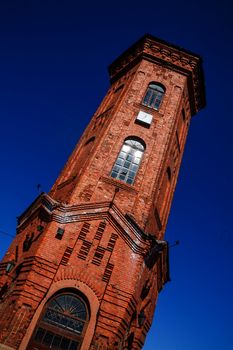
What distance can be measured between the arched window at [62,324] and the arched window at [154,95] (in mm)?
10321

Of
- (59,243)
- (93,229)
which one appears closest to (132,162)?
(93,229)

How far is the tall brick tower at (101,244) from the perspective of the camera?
29.2ft

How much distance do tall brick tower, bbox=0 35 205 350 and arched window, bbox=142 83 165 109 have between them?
141 mm

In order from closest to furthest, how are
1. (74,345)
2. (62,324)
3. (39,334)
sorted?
(39,334) < (74,345) < (62,324)

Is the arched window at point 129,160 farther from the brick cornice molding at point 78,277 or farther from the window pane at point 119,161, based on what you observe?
the brick cornice molding at point 78,277

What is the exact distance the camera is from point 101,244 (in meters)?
10.3

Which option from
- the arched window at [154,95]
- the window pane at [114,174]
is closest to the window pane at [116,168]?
the window pane at [114,174]

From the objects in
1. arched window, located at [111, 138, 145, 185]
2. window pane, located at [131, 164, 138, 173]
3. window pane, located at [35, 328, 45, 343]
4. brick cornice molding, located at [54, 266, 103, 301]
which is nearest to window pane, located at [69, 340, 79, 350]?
window pane, located at [35, 328, 45, 343]

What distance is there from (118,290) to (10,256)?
15.2ft

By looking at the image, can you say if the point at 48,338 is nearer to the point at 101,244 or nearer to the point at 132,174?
the point at 101,244

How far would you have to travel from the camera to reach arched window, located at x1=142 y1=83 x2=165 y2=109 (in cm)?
1611

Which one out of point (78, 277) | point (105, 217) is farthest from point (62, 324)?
point (105, 217)

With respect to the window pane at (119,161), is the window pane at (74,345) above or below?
below

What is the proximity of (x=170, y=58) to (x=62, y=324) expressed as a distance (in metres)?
15.5
